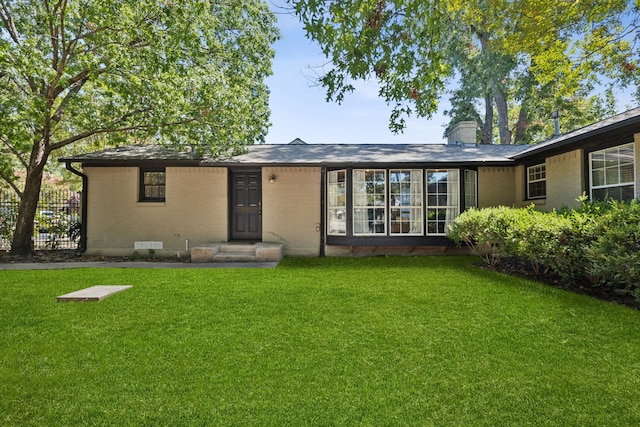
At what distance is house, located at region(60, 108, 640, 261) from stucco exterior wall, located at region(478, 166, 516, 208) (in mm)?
30

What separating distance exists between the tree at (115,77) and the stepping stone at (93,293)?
4739 millimetres

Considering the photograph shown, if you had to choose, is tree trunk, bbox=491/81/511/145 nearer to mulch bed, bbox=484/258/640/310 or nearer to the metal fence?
mulch bed, bbox=484/258/640/310

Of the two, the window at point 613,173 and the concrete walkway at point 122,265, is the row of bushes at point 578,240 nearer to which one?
the window at point 613,173

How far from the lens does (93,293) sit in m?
5.02

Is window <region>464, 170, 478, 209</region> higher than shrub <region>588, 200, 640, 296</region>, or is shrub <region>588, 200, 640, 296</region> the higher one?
window <region>464, 170, 478, 209</region>

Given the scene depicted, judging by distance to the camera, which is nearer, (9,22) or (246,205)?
(9,22)

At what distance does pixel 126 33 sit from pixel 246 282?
7.08 meters

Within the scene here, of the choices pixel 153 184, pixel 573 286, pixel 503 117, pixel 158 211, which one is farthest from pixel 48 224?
pixel 503 117

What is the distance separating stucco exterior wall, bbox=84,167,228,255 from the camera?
944 cm

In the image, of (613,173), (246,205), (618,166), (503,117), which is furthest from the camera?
(503,117)

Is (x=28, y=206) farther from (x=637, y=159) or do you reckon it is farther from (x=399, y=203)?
(x=637, y=159)

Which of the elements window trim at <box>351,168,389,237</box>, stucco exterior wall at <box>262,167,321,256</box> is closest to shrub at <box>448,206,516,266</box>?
window trim at <box>351,168,389,237</box>

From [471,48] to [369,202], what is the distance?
15763mm

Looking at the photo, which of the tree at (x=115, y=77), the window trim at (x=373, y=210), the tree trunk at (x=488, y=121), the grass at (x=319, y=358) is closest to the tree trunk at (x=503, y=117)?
the tree trunk at (x=488, y=121)
